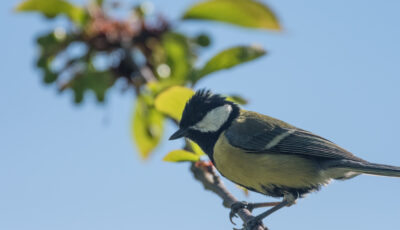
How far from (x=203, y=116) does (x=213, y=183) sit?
95cm

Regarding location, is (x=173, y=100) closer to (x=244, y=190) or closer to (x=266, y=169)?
(x=244, y=190)

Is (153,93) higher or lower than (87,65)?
lower

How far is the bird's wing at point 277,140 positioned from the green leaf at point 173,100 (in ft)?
2.90

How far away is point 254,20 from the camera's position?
1.61 metres

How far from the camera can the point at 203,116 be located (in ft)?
9.95

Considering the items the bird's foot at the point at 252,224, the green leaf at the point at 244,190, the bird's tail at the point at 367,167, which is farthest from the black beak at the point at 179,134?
the bird's tail at the point at 367,167

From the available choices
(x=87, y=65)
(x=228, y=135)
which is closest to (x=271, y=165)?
(x=228, y=135)

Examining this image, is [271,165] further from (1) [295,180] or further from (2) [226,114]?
(2) [226,114]

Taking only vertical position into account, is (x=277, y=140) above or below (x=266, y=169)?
above

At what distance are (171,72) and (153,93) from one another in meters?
0.13

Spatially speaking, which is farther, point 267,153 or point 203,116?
point 203,116

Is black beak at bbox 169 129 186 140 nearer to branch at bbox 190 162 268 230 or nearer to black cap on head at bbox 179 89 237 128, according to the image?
black cap on head at bbox 179 89 237 128

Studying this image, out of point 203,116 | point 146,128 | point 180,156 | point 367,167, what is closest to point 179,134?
point 203,116

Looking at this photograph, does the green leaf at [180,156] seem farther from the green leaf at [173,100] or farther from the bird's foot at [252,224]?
the bird's foot at [252,224]
